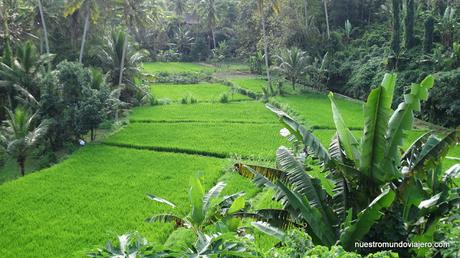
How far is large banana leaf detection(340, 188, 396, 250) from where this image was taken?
5.28 metres

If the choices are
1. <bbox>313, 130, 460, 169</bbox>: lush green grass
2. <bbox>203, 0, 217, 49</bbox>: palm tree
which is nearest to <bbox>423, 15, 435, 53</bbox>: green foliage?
<bbox>313, 130, 460, 169</bbox>: lush green grass

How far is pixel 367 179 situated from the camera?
239 inches

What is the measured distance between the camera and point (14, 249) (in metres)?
8.35

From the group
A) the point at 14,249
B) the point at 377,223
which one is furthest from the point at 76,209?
the point at 377,223

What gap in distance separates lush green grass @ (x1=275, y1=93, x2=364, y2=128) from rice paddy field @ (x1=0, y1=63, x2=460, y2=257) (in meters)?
0.05

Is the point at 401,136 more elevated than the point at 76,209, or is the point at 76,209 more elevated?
the point at 401,136

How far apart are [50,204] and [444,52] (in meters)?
19.1

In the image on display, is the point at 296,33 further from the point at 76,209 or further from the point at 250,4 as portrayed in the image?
the point at 76,209

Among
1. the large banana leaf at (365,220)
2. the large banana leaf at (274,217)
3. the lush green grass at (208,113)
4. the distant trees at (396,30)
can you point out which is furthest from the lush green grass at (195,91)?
the large banana leaf at (365,220)

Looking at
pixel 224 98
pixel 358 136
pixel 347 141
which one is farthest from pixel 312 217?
pixel 224 98

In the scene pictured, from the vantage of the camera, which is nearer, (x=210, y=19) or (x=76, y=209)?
(x=76, y=209)

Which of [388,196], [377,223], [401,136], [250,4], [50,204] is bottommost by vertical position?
[50,204]

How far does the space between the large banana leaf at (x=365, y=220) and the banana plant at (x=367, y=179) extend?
12 mm

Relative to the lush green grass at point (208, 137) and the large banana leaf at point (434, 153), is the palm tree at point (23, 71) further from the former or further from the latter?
the large banana leaf at point (434, 153)
